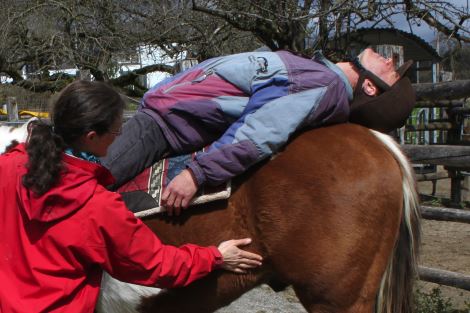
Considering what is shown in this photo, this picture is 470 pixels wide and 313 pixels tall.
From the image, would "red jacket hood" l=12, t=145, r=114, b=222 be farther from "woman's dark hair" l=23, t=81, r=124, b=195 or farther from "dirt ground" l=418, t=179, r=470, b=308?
"dirt ground" l=418, t=179, r=470, b=308

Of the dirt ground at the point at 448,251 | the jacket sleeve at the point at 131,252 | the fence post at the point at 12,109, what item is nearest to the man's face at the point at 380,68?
the jacket sleeve at the point at 131,252

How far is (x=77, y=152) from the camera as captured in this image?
66.6 inches

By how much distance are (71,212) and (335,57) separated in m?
4.67

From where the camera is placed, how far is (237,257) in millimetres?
2002

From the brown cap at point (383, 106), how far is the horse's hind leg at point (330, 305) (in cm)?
74

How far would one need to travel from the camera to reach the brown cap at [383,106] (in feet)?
7.34

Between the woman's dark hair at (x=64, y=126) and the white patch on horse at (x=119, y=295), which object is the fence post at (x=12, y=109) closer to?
the white patch on horse at (x=119, y=295)

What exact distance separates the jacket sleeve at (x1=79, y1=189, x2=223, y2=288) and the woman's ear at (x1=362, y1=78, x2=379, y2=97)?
38.8 inches

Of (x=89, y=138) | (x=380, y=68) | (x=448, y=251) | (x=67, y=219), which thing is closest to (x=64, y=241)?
(x=67, y=219)

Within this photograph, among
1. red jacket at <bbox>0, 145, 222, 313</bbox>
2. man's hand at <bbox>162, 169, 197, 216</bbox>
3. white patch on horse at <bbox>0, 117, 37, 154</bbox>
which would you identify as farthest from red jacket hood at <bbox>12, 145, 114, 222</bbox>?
white patch on horse at <bbox>0, 117, 37, 154</bbox>

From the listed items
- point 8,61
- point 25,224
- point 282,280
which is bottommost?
point 282,280

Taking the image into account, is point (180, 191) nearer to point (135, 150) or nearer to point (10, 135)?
point (135, 150)

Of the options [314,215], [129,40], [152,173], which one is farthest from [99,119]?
[129,40]

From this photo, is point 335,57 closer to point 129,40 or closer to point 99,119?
point 129,40
